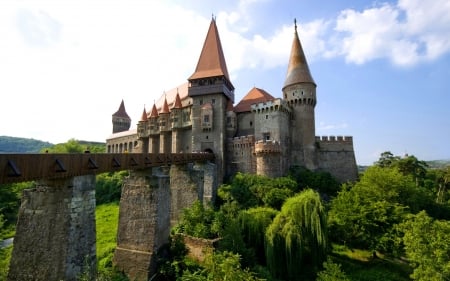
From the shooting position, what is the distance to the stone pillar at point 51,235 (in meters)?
8.61

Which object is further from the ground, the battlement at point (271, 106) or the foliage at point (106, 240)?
the battlement at point (271, 106)

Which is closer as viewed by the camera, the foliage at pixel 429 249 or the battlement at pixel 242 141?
the foliage at pixel 429 249

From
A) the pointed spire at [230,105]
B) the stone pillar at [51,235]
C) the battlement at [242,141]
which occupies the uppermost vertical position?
the pointed spire at [230,105]

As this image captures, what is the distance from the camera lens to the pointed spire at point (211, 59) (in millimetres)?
32062

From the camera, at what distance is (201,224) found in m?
16.3

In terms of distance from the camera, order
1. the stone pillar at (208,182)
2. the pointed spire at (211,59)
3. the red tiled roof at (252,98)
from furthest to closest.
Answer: the pointed spire at (211,59) → the red tiled roof at (252,98) → the stone pillar at (208,182)

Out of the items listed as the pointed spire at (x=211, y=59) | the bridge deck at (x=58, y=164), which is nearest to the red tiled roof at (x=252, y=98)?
the pointed spire at (x=211, y=59)

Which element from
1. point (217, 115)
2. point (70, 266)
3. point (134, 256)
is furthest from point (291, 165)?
point (70, 266)

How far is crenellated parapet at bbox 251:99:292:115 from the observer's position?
28.3 metres

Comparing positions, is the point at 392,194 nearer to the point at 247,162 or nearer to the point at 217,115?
the point at 247,162

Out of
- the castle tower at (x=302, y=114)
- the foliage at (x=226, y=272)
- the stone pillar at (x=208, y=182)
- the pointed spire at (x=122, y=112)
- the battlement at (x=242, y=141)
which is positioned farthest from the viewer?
the pointed spire at (x=122, y=112)

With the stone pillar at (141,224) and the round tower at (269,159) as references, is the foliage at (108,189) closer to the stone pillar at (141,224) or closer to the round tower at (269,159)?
the round tower at (269,159)

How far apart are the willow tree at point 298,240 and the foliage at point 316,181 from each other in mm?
10111

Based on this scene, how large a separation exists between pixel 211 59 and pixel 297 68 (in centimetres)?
1054
